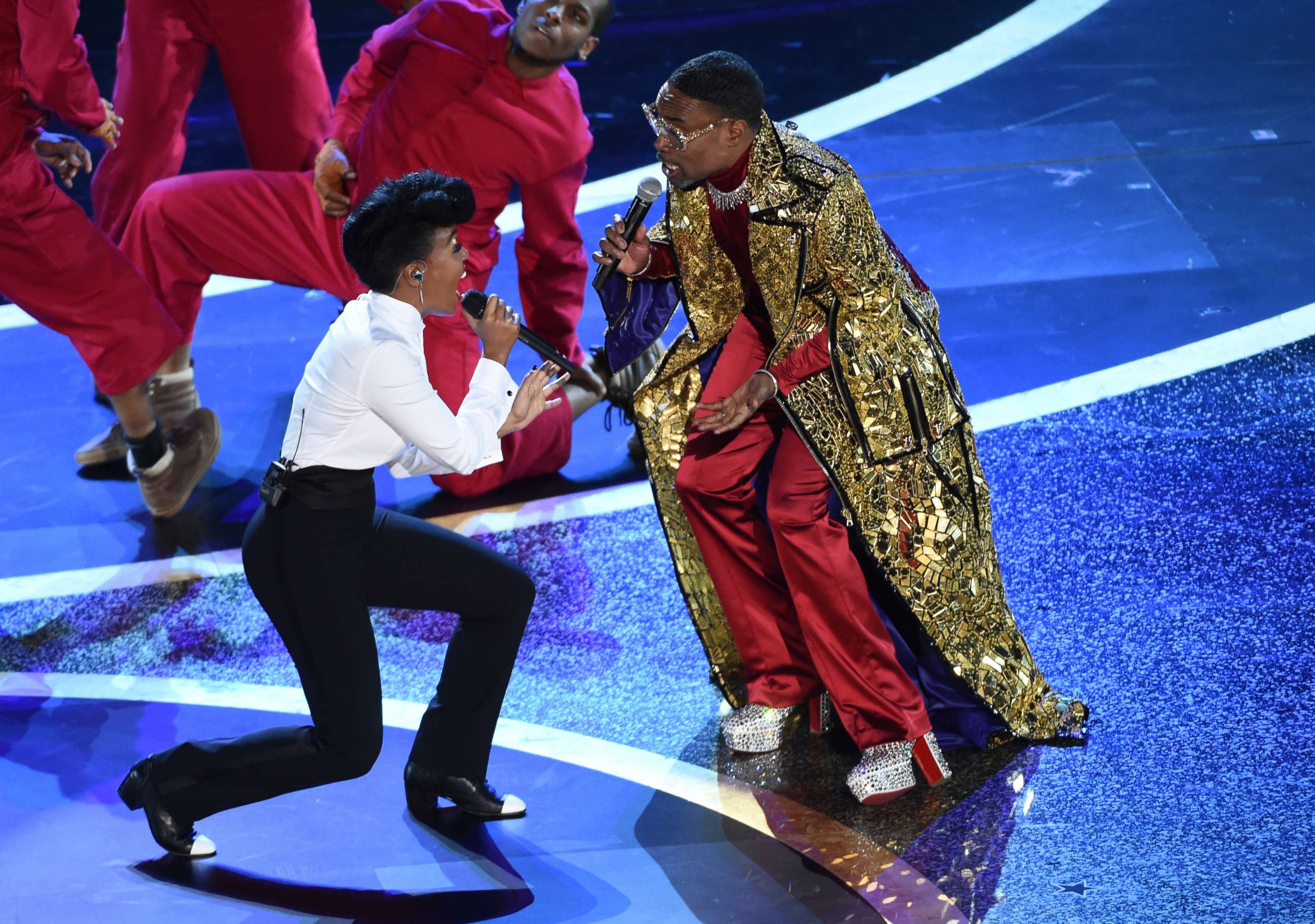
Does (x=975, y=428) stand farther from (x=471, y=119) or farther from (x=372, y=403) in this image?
(x=372, y=403)

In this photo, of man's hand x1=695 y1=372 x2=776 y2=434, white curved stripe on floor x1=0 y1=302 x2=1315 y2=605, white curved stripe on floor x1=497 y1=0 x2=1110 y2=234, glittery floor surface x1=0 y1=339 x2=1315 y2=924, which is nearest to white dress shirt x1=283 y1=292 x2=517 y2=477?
man's hand x1=695 y1=372 x2=776 y2=434

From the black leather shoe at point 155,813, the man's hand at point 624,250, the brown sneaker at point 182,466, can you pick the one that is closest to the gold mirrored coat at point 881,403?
the man's hand at point 624,250

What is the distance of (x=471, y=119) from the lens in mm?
4945

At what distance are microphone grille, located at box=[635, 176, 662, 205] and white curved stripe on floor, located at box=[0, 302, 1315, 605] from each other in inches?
63.9

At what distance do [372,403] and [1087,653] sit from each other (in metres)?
2.00

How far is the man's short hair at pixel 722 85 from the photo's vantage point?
3422 millimetres

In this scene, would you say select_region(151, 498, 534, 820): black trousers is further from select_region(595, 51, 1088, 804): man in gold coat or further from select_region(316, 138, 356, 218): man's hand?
select_region(316, 138, 356, 218): man's hand

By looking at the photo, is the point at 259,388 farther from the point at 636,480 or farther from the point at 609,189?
the point at 609,189

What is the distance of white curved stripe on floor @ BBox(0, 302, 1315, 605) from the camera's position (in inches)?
187

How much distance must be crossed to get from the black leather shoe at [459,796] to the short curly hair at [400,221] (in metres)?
1.16

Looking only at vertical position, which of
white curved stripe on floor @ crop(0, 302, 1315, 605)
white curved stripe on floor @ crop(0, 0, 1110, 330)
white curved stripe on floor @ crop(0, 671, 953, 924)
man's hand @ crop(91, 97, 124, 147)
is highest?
man's hand @ crop(91, 97, 124, 147)

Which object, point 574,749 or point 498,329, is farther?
point 574,749

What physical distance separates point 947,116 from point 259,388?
374 cm

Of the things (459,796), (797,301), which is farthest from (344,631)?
(797,301)
